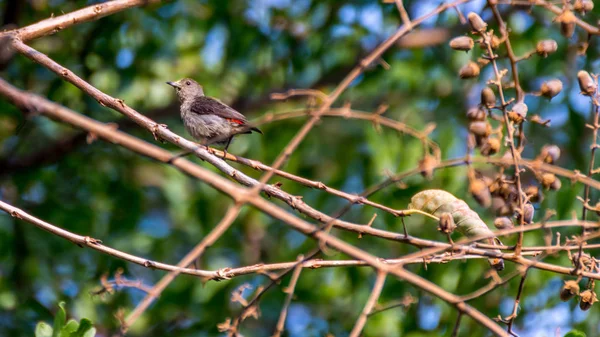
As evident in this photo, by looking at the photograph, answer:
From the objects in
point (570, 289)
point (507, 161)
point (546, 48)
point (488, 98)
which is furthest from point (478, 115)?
point (570, 289)

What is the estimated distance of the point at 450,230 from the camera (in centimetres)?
280

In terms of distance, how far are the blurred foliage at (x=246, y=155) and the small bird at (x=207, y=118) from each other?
75 cm

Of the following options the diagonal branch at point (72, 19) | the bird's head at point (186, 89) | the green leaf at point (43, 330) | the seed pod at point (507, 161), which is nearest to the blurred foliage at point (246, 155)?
the bird's head at point (186, 89)

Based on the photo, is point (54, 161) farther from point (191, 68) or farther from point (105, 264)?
point (191, 68)

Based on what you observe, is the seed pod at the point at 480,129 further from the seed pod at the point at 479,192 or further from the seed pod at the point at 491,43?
the seed pod at the point at 491,43

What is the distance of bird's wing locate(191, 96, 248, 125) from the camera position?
18.4 ft

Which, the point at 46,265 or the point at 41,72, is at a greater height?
the point at 41,72

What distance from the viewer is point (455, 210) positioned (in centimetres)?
317

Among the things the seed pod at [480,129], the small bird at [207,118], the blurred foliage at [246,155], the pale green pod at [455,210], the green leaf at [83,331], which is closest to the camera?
the seed pod at [480,129]

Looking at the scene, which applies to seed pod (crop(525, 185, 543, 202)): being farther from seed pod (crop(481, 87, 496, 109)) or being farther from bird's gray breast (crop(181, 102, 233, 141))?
bird's gray breast (crop(181, 102, 233, 141))

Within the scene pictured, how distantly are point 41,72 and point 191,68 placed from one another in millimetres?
1651

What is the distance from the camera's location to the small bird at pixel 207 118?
558 cm

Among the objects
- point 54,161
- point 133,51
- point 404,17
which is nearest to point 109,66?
point 133,51

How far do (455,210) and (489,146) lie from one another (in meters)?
0.36
